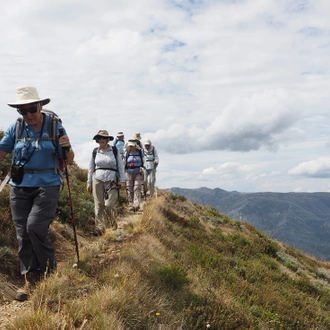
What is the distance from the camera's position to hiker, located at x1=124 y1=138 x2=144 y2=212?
36.7ft

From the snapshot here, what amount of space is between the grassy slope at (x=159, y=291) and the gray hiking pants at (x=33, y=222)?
356 mm

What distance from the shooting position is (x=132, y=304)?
4457 mm

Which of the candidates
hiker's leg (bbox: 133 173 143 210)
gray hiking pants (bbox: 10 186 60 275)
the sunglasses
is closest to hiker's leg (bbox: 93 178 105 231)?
hiker's leg (bbox: 133 173 143 210)

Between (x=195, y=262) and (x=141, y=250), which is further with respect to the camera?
(x=195, y=262)

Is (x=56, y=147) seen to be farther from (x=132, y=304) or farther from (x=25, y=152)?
(x=132, y=304)

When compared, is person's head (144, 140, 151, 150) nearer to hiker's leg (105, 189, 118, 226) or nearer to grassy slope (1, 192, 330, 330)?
grassy slope (1, 192, 330, 330)

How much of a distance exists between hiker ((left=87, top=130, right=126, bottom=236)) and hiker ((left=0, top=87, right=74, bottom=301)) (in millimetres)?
3336

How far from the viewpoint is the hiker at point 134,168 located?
11.2 m

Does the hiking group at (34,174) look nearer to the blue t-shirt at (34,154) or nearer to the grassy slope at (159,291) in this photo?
the blue t-shirt at (34,154)

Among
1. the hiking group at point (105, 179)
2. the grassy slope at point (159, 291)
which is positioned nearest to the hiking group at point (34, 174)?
the grassy slope at point (159, 291)

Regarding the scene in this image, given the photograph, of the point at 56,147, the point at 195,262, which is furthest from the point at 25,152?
the point at 195,262

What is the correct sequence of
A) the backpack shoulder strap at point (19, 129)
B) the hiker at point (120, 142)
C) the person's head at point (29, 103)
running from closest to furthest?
the person's head at point (29, 103)
the backpack shoulder strap at point (19, 129)
the hiker at point (120, 142)

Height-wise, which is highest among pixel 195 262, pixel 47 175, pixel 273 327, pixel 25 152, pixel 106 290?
pixel 25 152

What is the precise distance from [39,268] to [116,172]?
3786mm
